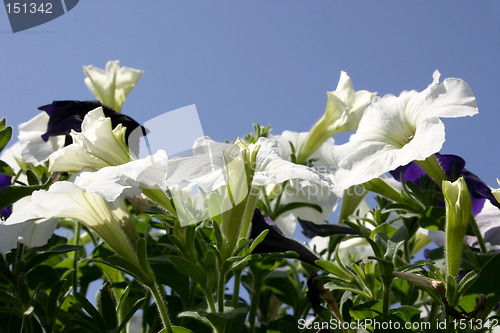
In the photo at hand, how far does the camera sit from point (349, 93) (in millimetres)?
1484

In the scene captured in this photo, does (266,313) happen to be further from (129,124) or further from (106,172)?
(106,172)

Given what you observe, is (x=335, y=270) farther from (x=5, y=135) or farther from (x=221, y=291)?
(x=5, y=135)

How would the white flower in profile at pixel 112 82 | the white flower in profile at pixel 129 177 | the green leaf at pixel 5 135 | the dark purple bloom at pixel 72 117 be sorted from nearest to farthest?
the white flower in profile at pixel 129 177
the green leaf at pixel 5 135
the dark purple bloom at pixel 72 117
the white flower in profile at pixel 112 82

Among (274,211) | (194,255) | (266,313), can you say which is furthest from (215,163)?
(266,313)

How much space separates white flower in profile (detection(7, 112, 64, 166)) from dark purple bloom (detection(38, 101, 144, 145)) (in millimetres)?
160

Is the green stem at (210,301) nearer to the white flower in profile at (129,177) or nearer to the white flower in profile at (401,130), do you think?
the white flower in profile at (129,177)

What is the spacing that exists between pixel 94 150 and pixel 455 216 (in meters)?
0.66

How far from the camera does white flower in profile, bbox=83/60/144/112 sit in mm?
1641

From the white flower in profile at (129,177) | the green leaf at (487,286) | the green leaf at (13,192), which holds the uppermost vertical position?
the white flower in profile at (129,177)

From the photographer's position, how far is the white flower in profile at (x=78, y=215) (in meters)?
0.86

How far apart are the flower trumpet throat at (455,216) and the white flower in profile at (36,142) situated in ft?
3.33

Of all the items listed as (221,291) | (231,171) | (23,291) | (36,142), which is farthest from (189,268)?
(36,142)

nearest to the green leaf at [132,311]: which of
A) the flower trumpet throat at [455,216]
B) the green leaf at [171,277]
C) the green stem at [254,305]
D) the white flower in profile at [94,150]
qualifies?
the green leaf at [171,277]

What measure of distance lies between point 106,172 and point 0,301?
59 centimetres
